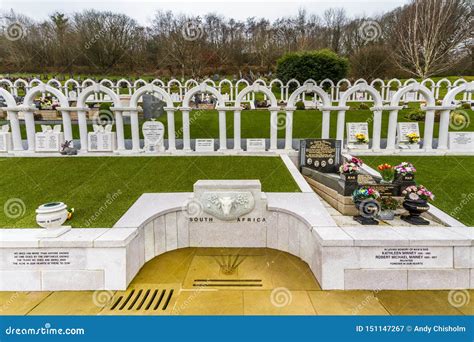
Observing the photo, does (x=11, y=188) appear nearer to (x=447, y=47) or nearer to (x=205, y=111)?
(x=205, y=111)

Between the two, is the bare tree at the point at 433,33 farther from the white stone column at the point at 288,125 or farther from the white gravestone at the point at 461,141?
the white stone column at the point at 288,125

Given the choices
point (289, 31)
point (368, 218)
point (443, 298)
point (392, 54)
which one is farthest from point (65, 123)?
point (289, 31)

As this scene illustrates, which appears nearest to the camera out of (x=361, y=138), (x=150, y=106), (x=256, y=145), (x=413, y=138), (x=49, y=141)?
(x=49, y=141)

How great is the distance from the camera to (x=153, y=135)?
14172 millimetres

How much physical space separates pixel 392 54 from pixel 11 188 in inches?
1759

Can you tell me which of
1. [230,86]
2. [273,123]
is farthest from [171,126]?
[230,86]

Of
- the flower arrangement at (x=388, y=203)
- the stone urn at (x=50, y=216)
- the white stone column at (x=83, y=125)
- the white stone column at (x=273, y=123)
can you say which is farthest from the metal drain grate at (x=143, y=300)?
the white stone column at (x=83, y=125)

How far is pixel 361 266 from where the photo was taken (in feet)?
20.4

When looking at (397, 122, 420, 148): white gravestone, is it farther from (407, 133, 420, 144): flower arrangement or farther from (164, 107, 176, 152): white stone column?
(164, 107, 176, 152): white stone column

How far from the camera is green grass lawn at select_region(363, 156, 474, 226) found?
8406 mm

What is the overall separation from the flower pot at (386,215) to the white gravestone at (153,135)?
9804 mm

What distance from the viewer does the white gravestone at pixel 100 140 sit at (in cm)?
1407

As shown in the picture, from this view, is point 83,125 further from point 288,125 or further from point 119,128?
Answer: point 288,125

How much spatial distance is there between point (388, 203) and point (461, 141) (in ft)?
31.0
